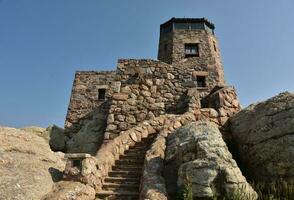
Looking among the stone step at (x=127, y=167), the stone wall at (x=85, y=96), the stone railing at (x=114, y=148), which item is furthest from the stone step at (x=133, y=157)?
the stone wall at (x=85, y=96)

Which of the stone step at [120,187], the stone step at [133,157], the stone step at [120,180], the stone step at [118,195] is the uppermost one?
the stone step at [133,157]

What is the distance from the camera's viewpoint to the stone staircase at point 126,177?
17.5 ft

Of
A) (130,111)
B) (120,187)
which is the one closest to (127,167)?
(120,187)

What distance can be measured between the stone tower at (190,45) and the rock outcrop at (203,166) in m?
19.2

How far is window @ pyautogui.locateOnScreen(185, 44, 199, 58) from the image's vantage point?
26.3 m

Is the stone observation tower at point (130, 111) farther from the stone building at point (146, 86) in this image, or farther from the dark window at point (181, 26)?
the dark window at point (181, 26)

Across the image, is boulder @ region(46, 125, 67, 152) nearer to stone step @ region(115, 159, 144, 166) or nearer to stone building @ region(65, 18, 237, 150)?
stone building @ region(65, 18, 237, 150)

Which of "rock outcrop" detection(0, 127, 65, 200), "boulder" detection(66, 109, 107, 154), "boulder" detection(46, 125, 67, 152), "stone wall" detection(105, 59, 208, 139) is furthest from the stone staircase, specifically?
"boulder" detection(46, 125, 67, 152)

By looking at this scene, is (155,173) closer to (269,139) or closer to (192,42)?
(269,139)

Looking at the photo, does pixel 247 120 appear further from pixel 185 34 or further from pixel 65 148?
pixel 185 34

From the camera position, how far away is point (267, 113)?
21.8 feet

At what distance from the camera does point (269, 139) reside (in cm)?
615

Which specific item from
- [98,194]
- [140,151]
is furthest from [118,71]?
[98,194]

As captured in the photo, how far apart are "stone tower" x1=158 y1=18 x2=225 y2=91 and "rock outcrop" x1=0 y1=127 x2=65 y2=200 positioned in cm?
1976
